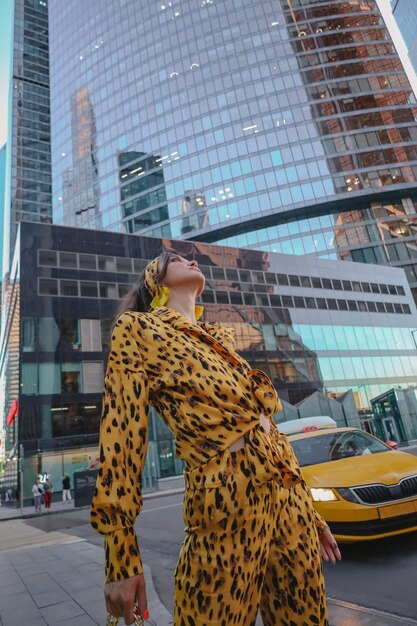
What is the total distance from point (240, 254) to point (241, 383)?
38112 mm

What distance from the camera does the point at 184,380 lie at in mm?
1554

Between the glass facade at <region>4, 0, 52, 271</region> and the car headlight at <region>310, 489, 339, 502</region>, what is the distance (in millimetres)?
86438

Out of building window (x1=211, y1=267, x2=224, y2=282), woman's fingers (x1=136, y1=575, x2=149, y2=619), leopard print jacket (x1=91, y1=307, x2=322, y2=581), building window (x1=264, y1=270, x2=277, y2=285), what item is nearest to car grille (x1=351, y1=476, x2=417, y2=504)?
leopard print jacket (x1=91, y1=307, x2=322, y2=581)

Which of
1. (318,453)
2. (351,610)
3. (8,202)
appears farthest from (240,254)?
(8,202)

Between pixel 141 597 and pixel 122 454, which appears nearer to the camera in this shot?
pixel 141 597

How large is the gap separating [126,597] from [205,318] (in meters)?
32.7

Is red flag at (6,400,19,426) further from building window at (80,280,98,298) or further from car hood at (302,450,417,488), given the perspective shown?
car hood at (302,450,417,488)

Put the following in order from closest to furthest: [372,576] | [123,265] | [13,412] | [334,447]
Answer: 1. [372,576]
2. [334,447]
3. [13,412]
4. [123,265]

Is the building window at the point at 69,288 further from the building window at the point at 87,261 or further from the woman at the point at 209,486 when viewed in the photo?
the woman at the point at 209,486

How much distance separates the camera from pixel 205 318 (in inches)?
1339

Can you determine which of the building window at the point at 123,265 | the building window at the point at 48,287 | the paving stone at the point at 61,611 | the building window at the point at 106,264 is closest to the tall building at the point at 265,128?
the building window at the point at 123,265

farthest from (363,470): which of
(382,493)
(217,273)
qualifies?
(217,273)

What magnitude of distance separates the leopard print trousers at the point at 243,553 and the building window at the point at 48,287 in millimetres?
31378

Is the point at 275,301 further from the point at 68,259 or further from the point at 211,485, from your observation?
the point at 211,485
